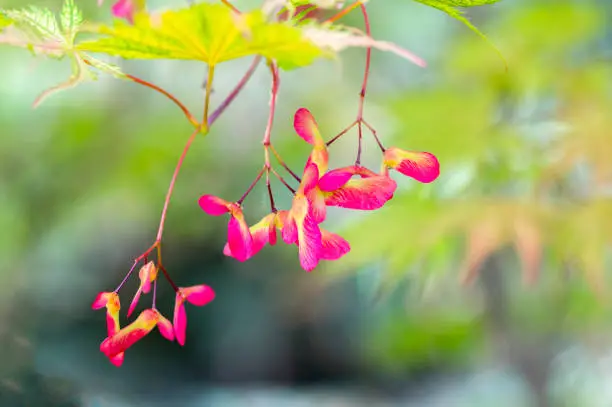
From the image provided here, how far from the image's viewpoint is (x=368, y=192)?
274mm

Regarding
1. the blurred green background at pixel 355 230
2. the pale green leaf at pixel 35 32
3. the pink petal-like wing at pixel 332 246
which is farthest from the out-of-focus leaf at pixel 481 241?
the pale green leaf at pixel 35 32

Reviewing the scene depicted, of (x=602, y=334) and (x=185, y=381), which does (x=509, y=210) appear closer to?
(x=602, y=334)

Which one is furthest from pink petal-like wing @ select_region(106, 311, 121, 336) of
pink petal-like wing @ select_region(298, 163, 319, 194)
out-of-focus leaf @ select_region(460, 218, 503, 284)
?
out-of-focus leaf @ select_region(460, 218, 503, 284)

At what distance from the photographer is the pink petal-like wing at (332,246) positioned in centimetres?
29

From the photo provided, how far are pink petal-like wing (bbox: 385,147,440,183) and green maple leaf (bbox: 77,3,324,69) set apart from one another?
73 mm

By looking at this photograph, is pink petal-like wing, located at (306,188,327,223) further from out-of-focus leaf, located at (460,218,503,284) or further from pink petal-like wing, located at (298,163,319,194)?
out-of-focus leaf, located at (460,218,503,284)

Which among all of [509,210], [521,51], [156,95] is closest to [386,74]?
[156,95]

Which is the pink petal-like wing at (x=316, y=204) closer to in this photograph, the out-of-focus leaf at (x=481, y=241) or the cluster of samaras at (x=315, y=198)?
the cluster of samaras at (x=315, y=198)

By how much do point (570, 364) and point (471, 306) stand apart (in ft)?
1.43

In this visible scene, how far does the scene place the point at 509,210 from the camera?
853 millimetres

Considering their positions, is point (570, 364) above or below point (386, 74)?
below

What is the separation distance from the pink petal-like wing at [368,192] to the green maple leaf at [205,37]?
0.21 ft

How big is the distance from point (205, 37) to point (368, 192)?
0.10m

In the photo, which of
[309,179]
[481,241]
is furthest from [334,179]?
[481,241]
